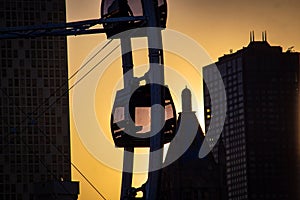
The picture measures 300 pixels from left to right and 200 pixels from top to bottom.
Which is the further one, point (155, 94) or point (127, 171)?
point (127, 171)

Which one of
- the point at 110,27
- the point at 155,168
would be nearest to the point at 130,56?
the point at 110,27

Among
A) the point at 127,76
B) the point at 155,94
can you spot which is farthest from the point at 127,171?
the point at 155,94

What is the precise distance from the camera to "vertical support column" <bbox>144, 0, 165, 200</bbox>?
160 ft

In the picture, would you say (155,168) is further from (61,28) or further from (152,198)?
(61,28)

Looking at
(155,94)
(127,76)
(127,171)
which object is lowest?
(127,171)

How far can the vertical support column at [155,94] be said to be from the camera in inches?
1925

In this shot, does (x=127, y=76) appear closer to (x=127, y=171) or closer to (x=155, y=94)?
(x=155, y=94)

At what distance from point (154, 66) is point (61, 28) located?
3057 mm

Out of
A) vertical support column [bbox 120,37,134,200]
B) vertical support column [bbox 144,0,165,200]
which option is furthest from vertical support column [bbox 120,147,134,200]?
vertical support column [bbox 144,0,165,200]

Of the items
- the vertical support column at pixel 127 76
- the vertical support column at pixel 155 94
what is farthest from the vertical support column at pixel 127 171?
the vertical support column at pixel 155 94

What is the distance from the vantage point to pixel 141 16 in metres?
49.6

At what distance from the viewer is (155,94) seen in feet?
163

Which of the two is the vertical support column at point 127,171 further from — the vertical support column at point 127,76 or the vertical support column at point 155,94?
the vertical support column at point 155,94

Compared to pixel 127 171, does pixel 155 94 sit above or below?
above
